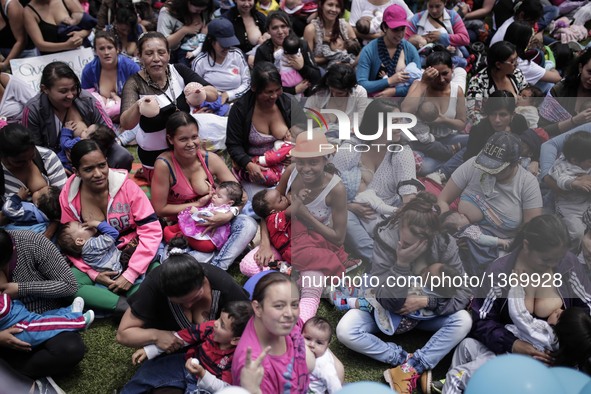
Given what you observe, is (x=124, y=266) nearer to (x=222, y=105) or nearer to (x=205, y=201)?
(x=205, y=201)

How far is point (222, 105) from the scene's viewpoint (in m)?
5.99

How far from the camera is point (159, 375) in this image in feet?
11.0

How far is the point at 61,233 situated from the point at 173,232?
716 mm

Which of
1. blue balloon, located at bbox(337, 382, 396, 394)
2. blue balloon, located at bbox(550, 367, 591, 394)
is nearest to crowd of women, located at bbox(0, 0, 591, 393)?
blue balloon, located at bbox(550, 367, 591, 394)

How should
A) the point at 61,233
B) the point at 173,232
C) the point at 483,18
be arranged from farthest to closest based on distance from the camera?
the point at 483,18 → the point at 173,232 → the point at 61,233

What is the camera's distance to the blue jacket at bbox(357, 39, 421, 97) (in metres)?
5.91

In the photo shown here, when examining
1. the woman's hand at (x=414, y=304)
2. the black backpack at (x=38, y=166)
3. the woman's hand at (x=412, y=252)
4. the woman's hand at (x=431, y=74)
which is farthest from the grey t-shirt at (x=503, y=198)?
the black backpack at (x=38, y=166)

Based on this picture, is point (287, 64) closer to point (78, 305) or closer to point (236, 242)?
point (236, 242)

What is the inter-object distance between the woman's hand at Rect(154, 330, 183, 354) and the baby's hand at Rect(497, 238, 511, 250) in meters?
1.79

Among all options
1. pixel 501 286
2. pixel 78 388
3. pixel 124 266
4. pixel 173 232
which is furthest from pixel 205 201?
pixel 501 286

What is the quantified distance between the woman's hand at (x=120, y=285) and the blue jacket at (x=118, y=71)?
252 centimetres

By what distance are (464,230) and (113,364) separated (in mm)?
2117

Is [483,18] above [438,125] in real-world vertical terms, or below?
below

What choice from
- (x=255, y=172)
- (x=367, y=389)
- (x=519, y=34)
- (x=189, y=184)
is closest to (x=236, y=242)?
(x=189, y=184)
